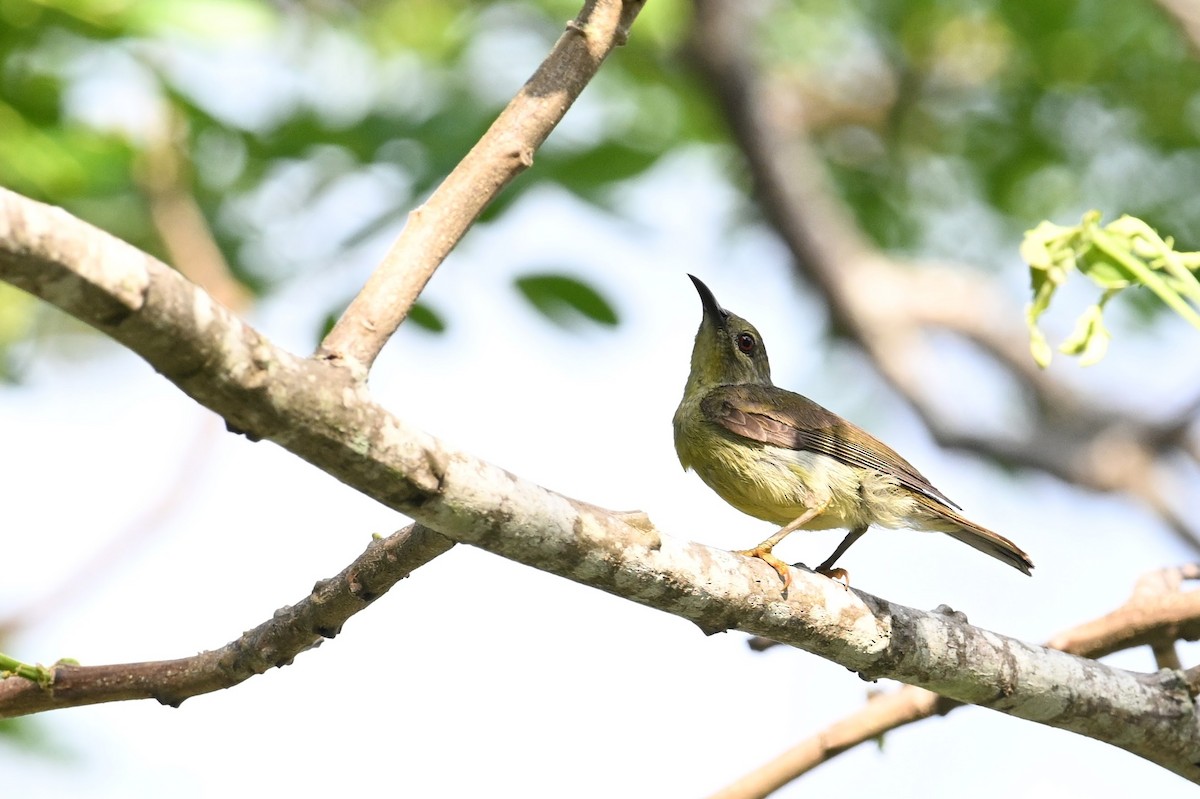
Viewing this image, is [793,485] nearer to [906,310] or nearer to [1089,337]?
[1089,337]

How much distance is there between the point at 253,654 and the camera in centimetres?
309

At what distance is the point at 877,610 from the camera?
3.62 metres

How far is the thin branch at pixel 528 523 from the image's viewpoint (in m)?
2.05

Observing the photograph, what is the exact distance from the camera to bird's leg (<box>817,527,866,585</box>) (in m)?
4.95

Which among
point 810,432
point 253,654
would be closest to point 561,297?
point 810,432

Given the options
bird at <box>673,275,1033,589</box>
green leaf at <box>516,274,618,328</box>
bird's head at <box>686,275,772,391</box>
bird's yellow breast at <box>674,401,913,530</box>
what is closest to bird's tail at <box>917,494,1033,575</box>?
bird at <box>673,275,1033,589</box>

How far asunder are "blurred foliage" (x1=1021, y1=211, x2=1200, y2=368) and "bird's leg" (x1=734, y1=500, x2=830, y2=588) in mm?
898

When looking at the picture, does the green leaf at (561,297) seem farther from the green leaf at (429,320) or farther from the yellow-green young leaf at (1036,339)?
the yellow-green young leaf at (1036,339)

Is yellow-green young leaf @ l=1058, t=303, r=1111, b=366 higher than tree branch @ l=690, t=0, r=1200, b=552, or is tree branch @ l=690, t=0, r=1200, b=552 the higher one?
tree branch @ l=690, t=0, r=1200, b=552

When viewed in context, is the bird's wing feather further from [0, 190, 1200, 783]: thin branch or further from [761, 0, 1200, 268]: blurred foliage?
[761, 0, 1200, 268]: blurred foliage

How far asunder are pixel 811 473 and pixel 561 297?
4.39 feet

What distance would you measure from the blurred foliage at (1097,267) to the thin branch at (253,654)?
1.34m

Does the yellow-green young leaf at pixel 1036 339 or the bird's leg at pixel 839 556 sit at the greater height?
the bird's leg at pixel 839 556

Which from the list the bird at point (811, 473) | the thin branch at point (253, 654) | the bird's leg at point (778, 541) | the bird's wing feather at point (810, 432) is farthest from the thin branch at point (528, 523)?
the bird's wing feather at point (810, 432)
